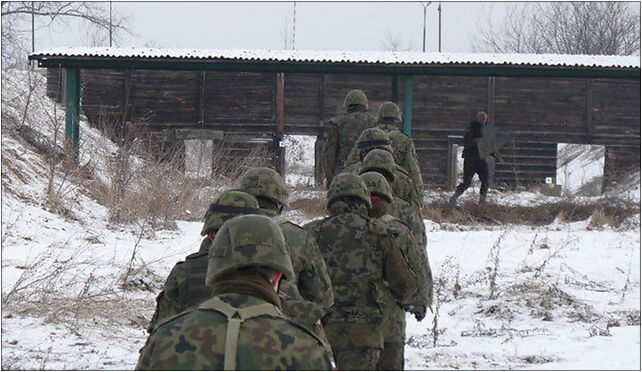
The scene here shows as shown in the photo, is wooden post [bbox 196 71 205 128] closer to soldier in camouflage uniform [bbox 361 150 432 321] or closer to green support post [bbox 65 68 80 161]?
green support post [bbox 65 68 80 161]

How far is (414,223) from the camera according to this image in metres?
8.10

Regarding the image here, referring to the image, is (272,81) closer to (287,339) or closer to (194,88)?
(194,88)

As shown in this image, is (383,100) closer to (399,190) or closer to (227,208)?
(399,190)

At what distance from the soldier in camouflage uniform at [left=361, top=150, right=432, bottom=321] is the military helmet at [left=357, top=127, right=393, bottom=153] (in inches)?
17.8

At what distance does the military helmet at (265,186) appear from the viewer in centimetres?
510

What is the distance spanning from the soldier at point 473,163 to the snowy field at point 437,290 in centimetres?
145

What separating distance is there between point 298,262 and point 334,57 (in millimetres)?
16224

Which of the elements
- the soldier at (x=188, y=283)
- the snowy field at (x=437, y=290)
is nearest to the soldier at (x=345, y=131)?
the snowy field at (x=437, y=290)

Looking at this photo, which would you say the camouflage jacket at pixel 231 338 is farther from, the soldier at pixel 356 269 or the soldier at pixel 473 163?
the soldier at pixel 473 163

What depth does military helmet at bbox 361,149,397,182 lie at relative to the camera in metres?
7.40

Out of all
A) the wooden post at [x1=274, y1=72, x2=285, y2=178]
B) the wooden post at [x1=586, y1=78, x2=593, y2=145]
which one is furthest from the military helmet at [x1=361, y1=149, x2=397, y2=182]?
the wooden post at [x1=586, y1=78, x2=593, y2=145]

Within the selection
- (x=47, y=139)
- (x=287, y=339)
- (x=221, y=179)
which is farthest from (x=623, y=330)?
(x=47, y=139)

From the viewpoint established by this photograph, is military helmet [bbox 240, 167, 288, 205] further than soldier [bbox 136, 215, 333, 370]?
Yes

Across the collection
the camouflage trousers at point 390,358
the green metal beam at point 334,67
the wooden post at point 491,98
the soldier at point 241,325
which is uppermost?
the green metal beam at point 334,67
